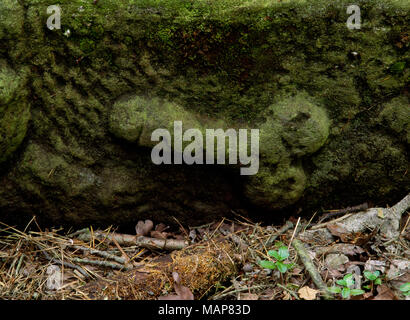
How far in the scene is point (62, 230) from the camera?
2.90 m

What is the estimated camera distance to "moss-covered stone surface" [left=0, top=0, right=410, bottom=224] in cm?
253

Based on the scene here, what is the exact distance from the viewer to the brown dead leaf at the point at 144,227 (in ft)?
9.65

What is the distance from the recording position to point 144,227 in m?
2.96

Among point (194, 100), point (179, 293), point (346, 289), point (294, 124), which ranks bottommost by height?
point (179, 293)

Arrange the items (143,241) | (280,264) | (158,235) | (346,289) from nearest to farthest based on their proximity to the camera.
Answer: (346,289) < (280,264) < (143,241) < (158,235)

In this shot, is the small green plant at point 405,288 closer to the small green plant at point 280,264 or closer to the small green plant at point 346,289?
the small green plant at point 346,289

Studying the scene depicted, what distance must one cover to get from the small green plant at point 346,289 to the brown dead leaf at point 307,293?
3.6 inches

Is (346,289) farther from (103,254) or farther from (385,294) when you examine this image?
(103,254)

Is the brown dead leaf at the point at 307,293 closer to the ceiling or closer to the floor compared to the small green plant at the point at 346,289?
closer to the floor

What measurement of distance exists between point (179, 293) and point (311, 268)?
76 cm

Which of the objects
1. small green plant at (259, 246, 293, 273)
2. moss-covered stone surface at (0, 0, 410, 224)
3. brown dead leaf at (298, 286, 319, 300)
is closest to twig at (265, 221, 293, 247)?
moss-covered stone surface at (0, 0, 410, 224)

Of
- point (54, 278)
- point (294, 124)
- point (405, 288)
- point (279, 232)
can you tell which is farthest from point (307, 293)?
point (54, 278)

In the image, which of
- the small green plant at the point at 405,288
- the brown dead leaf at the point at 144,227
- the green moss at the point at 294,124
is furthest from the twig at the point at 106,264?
the small green plant at the point at 405,288

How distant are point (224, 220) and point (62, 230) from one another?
3.72 ft
